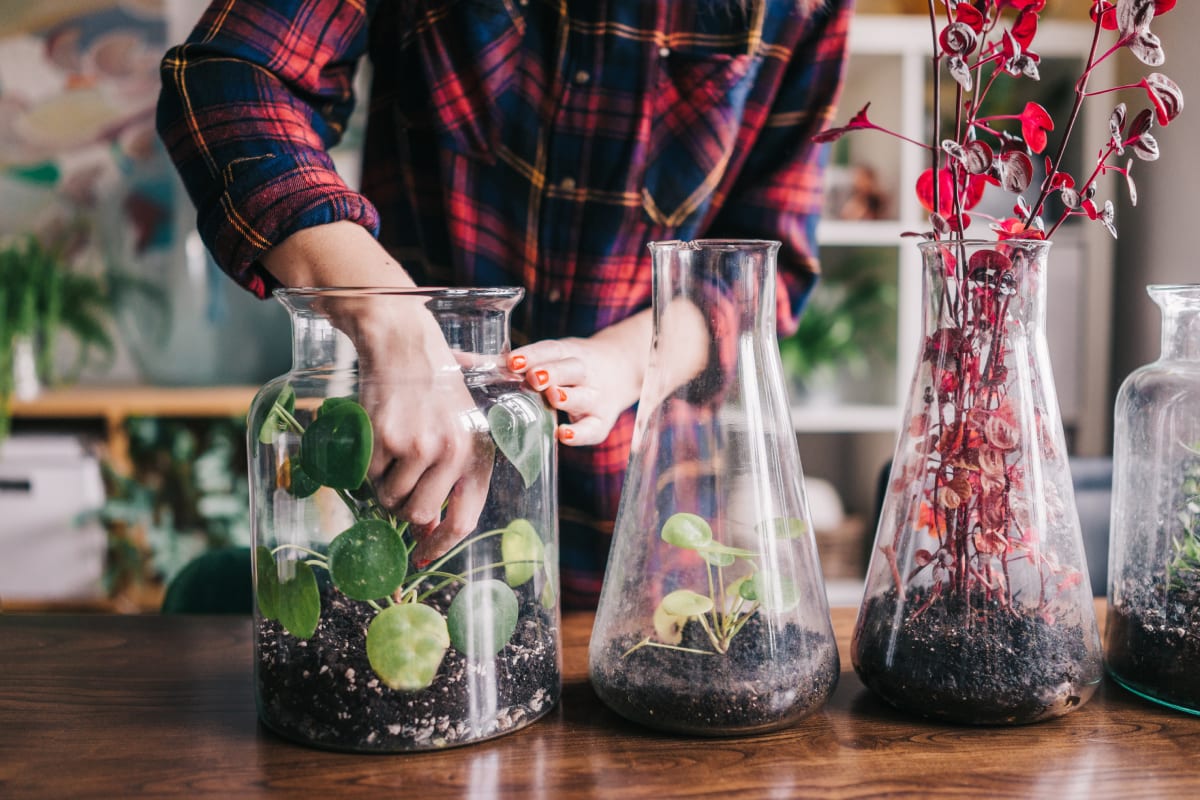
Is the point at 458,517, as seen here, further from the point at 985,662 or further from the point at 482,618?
the point at 985,662

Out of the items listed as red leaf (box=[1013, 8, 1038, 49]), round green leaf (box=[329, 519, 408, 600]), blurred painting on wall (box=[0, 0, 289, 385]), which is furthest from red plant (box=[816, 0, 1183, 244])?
blurred painting on wall (box=[0, 0, 289, 385])

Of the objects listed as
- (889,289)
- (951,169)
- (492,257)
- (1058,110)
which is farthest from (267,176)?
(1058,110)

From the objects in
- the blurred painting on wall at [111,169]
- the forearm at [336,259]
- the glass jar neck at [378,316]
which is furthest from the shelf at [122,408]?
the glass jar neck at [378,316]

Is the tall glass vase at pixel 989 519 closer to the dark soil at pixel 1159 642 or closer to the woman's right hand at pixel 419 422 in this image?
the dark soil at pixel 1159 642

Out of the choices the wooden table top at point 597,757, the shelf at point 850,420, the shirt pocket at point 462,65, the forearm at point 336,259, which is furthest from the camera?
the shelf at point 850,420

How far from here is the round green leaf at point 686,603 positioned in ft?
1.61

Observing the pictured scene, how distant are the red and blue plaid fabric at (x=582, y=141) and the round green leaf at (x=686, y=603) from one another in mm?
570

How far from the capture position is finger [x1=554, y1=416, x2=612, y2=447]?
1.95ft

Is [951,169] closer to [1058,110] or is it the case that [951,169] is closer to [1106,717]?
[1106,717]

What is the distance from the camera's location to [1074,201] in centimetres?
50

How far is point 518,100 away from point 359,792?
78 centimetres

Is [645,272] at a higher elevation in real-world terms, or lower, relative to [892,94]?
lower

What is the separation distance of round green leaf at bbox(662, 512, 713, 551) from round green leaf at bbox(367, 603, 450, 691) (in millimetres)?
129

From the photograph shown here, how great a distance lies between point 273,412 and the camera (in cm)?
51
